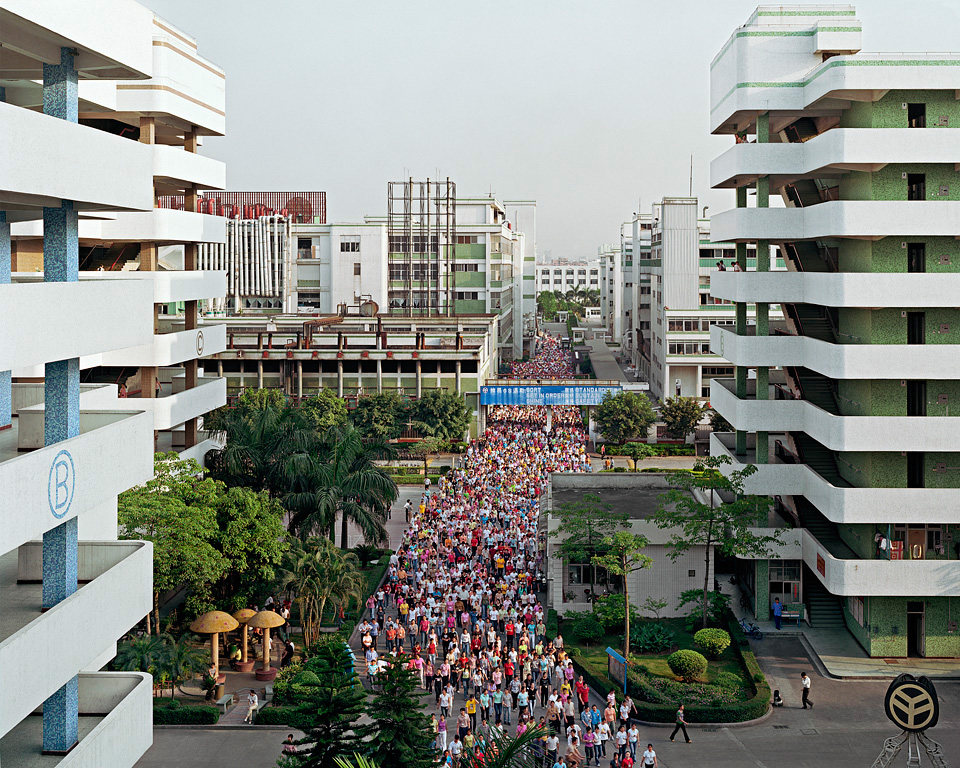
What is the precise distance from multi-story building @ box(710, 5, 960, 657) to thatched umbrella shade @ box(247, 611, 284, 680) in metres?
16.7

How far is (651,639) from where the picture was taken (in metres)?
36.8

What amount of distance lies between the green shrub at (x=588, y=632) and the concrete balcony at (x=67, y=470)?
842 inches

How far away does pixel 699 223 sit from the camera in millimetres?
93625

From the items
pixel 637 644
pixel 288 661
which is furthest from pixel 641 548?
pixel 288 661

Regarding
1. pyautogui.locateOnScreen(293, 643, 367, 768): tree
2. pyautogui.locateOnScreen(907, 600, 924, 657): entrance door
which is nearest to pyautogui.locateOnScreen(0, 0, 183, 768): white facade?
pyautogui.locateOnScreen(293, 643, 367, 768): tree

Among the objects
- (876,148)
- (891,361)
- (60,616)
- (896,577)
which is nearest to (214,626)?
(60,616)

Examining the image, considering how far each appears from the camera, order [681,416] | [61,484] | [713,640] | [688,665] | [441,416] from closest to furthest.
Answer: [61,484] < [688,665] < [713,640] < [441,416] < [681,416]

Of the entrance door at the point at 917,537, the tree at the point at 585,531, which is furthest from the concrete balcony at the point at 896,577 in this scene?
the tree at the point at 585,531

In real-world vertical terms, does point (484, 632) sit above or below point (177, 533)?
below

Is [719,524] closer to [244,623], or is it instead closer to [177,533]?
[244,623]

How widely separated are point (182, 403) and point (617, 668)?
1981cm

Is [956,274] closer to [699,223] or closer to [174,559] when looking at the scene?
[174,559]

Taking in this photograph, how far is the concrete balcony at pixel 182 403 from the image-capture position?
4141 cm

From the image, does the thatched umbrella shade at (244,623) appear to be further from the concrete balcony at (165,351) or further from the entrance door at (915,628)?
the entrance door at (915,628)
